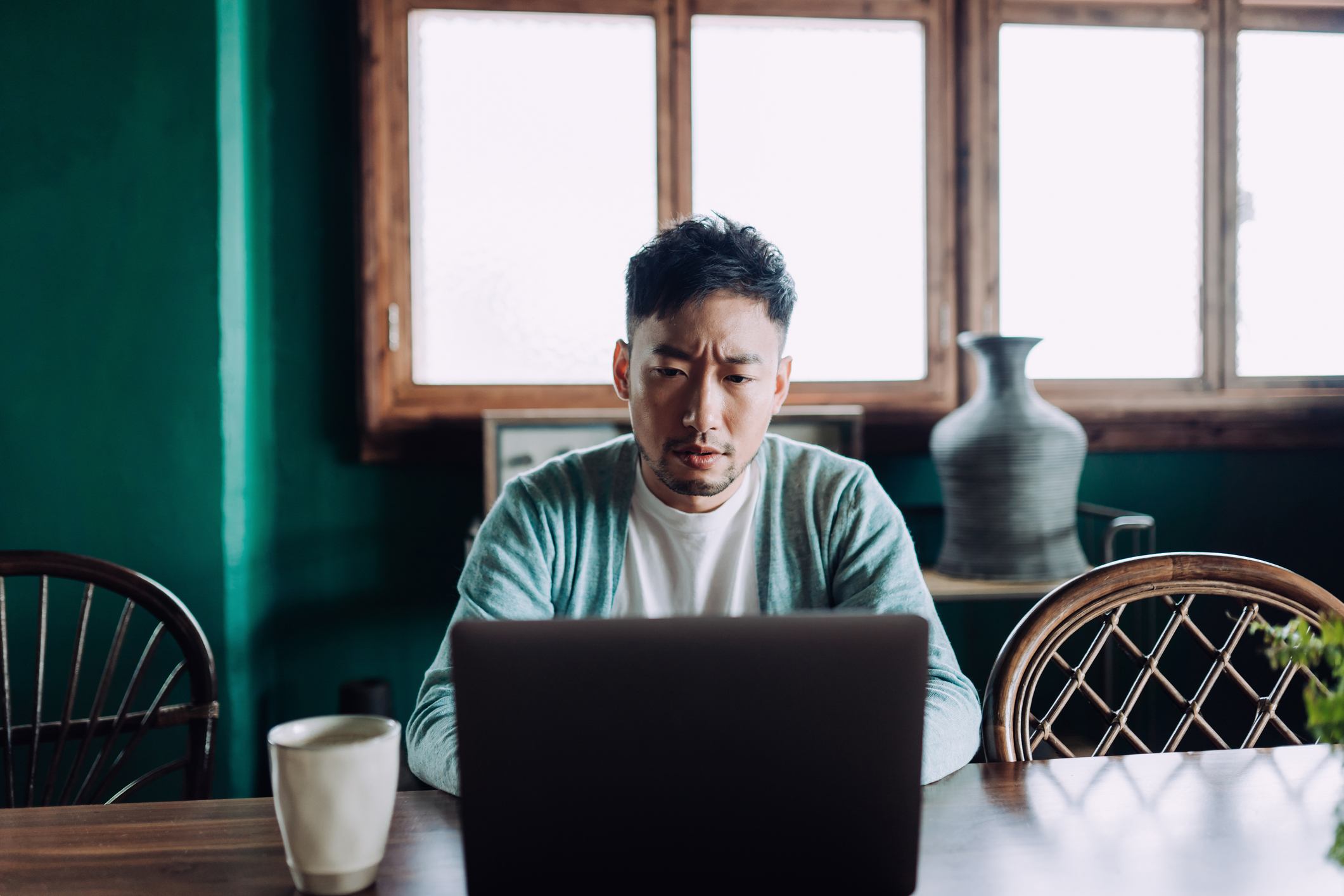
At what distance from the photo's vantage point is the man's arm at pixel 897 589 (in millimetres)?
874

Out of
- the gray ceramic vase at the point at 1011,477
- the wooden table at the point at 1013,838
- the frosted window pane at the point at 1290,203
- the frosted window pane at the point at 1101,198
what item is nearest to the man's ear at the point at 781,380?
the wooden table at the point at 1013,838

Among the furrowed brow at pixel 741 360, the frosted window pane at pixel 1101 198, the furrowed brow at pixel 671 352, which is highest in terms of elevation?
the frosted window pane at pixel 1101 198

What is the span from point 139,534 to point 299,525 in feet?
1.46

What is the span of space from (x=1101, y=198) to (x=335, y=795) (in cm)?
257

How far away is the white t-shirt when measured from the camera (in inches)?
49.9

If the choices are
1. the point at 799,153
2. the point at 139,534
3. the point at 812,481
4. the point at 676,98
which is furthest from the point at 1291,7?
the point at 139,534

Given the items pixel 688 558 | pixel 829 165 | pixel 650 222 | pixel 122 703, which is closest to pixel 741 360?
pixel 688 558

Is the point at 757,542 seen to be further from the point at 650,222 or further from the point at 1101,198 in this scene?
the point at 1101,198

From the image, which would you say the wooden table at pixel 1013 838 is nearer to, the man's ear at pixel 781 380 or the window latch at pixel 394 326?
the man's ear at pixel 781 380

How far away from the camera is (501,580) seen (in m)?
1.11

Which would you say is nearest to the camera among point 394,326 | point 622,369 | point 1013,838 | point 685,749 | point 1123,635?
point 685,749

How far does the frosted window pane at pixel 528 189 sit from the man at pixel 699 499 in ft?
3.91

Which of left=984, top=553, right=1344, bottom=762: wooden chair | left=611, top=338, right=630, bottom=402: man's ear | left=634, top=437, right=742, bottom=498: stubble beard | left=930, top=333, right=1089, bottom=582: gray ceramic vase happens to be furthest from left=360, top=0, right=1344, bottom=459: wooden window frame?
left=984, top=553, right=1344, bottom=762: wooden chair

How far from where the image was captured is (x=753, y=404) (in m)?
1.20
